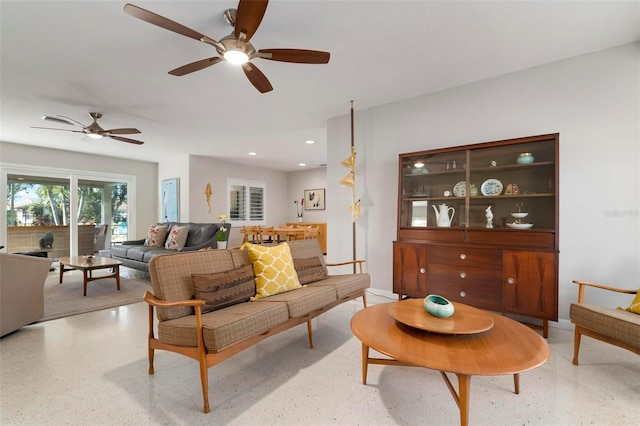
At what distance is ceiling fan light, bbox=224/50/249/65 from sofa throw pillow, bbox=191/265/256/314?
1.58m

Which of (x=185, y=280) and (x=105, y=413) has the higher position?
(x=185, y=280)

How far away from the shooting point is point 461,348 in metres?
1.53

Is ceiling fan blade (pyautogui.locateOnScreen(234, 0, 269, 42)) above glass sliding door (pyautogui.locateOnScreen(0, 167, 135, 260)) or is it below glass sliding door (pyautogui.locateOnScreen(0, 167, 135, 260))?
above

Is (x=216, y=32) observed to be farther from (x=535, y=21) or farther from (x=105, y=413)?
(x=105, y=413)

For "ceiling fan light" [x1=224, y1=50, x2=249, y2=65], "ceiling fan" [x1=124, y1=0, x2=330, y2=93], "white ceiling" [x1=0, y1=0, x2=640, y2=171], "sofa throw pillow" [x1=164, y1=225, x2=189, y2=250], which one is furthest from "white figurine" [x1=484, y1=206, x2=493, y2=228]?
"sofa throw pillow" [x1=164, y1=225, x2=189, y2=250]

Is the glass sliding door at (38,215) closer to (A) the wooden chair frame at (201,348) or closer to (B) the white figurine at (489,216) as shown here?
(A) the wooden chair frame at (201,348)

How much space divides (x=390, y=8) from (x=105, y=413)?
308 cm

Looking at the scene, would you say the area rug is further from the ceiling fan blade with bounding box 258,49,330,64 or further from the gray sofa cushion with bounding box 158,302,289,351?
the ceiling fan blade with bounding box 258,49,330,64

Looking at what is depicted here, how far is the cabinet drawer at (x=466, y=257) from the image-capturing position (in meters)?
2.74

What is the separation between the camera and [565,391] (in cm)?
181

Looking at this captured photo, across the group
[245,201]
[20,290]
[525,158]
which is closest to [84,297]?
[20,290]

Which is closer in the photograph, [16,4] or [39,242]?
[16,4]

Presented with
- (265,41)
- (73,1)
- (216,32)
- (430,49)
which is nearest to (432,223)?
(430,49)

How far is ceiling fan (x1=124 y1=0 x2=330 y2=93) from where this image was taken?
1.65 meters
